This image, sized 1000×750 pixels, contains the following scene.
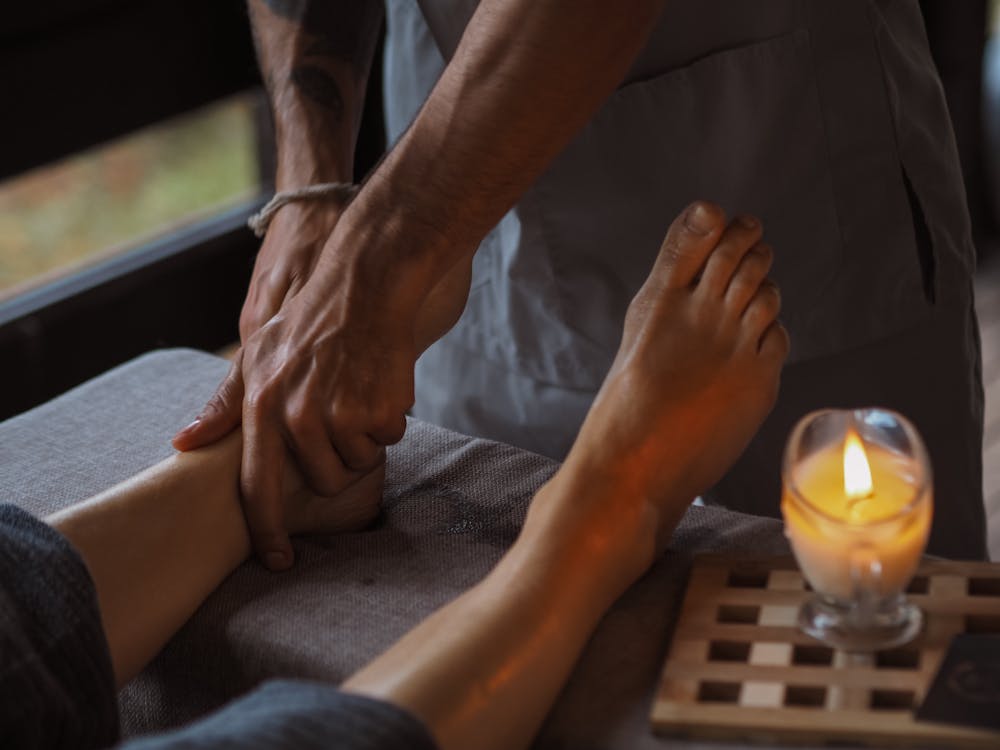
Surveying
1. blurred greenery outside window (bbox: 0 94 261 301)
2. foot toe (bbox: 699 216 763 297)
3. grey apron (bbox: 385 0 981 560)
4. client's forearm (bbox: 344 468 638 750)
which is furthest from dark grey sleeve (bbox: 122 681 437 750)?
blurred greenery outside window (bbox: 0 94 261 301)

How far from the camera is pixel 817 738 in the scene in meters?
0.83

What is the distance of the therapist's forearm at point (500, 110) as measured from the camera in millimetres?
1062

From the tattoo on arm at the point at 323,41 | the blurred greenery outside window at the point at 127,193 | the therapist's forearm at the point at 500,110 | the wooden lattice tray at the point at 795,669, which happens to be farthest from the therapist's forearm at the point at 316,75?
the blurred greenery outside window at the point at 127,193

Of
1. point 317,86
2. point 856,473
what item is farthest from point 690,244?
point 317,86

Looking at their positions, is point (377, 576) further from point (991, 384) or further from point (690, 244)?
point (991, 384)

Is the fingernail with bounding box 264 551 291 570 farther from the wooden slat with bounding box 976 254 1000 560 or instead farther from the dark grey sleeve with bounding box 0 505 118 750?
the wooden slat with bounding box 976 254 1000 560

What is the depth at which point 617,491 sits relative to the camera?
1.06 meters

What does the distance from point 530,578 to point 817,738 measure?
233mm

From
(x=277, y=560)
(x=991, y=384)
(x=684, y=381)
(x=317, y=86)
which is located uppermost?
(x=317, y=86)

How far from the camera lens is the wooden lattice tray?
831mm

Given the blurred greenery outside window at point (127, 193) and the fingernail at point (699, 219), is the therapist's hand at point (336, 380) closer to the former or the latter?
the fingernail at point (699, 219)

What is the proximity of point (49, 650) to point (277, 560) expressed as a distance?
0.25 m

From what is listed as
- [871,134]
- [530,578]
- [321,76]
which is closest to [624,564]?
[530,578]

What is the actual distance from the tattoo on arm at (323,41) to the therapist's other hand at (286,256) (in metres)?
0.16
